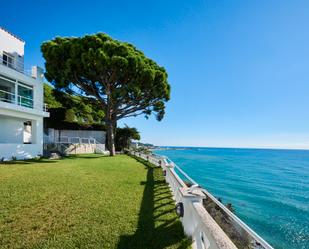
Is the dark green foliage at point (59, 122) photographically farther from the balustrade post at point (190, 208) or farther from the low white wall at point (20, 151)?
the balustrade post at point (190, 208)

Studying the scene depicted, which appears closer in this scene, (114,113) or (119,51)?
(119,51)

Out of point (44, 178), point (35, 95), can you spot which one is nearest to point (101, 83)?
point (35, 95)

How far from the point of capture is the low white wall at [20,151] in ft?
49.2

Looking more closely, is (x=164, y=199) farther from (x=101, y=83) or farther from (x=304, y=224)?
(x=101, y=83)

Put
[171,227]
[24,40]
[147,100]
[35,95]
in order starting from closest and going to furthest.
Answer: [171,227]
[35,95]
[24,40]
[147,100]

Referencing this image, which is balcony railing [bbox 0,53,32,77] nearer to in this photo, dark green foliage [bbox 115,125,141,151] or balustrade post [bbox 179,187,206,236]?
dark green foliage [bbox 115,125,141,151]

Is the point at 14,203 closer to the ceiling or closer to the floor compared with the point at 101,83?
closer to the floor

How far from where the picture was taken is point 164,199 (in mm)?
6461

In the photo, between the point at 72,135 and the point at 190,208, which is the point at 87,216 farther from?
the point at 72,135

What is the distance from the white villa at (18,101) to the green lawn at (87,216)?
9398 millimetres

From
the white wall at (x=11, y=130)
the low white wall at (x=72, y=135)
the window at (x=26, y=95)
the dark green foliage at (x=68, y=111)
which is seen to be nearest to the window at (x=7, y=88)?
the window at (x=26, y=95)

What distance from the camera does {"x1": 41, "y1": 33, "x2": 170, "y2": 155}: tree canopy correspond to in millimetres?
18281

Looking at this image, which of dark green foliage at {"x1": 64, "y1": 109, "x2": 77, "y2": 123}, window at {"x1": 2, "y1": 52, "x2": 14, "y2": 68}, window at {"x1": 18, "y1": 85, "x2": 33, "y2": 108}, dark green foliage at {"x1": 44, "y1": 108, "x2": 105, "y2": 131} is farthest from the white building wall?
dark green foliage at {"x1": 64, "y1": 109, "x2": 77, "y2": 123}

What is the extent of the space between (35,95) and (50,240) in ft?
56.4
